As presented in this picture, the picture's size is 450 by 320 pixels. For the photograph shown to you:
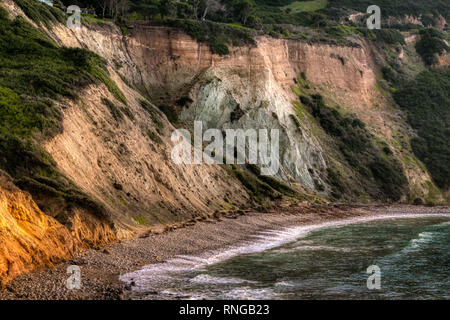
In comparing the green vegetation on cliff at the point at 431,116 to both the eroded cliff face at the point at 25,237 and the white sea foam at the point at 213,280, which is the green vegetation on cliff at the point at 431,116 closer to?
the white sea foam at the point at 213,280

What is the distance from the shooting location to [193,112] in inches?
2293

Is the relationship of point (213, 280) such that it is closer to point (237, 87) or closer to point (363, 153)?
point (237, 87)

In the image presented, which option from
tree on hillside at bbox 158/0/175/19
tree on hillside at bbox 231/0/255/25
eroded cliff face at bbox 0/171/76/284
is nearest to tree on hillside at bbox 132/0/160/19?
tree on hillside at bbox 158/0/175/19

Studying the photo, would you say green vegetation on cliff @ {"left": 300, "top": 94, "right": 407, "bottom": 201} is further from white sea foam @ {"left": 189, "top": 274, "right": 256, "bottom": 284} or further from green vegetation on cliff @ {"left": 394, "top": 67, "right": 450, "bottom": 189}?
white sea foam @ {"left": 189, "top": 274, "right": 256, "bottom": 284}

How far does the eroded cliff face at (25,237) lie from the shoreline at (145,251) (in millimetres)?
460

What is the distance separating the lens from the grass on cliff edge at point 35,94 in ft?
80.9

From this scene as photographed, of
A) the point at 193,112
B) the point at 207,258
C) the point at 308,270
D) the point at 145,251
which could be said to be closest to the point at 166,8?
the point at 193,112

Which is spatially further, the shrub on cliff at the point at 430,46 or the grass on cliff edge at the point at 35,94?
Answer: the shrub on cliff at the point at 430,46

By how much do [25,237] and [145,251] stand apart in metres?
8.03

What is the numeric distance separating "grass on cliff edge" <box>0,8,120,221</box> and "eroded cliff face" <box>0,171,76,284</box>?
264 centimetres

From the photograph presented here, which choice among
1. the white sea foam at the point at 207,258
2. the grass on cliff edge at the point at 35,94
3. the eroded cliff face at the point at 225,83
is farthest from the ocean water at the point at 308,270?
the eroded cliff face at the point at 225,83

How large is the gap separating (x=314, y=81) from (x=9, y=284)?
6530 cm
